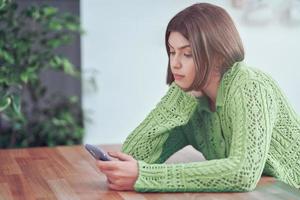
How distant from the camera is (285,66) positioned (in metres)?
3.95

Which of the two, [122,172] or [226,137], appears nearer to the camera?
[122,172]

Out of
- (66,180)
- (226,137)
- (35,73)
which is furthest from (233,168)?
(35,73)

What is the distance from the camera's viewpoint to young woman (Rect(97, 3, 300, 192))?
1456 mm

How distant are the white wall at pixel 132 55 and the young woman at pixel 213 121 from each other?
2025 mm

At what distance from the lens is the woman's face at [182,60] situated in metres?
1.53

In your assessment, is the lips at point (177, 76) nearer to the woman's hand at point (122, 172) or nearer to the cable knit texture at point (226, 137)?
the cable knit texture at point (226, 137)

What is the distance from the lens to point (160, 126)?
5.63 feet

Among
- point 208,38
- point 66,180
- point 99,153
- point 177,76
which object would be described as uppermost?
point 208,38

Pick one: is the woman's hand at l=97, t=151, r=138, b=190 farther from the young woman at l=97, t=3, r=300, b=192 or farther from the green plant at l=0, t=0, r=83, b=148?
the green plant at l=0, t=0, r=83, b=148

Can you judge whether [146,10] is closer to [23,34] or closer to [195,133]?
[23,34]

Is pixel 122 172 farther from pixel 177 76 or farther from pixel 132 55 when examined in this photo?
pixel 132 55

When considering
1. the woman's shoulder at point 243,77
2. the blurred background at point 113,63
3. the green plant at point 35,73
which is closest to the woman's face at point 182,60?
the woman's shoulder at point 243,77

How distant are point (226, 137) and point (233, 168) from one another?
20 cm

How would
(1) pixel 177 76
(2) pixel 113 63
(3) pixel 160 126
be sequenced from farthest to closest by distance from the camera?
(2) pixel 113 63, (3) pixel 160 126, (1) pixel 177 76
